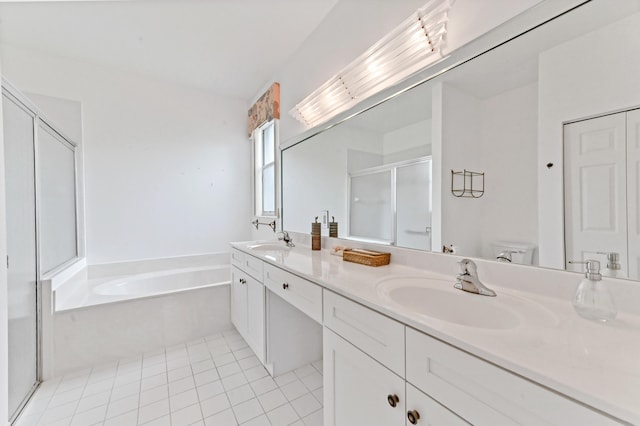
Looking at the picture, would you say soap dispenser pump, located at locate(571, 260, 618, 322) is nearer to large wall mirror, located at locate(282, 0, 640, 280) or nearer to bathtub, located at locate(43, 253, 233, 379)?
large wall mirror, located at locate(282, 0, 640, 280)

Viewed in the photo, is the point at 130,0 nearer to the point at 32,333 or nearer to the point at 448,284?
the point at 32,333

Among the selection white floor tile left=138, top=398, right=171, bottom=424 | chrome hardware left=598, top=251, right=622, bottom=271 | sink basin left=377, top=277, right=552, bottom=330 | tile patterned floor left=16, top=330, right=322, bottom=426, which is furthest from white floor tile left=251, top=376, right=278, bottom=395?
chrome hardware left=598, top=251, right=622, bottom=271

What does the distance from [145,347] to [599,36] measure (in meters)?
2.98

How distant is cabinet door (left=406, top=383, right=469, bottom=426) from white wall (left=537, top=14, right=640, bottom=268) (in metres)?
0.58

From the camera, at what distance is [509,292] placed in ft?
2.77

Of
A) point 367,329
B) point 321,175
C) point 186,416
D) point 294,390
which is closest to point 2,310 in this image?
point 186,416

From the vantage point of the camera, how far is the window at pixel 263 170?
9.65 ft

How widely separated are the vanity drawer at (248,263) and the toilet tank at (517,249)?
126cm

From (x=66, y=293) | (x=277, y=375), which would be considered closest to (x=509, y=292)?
(x=277, y=375)

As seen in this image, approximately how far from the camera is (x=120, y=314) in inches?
74.7

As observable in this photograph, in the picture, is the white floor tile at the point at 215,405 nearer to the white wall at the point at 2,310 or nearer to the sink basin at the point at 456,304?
the white wall at the point at 2,310

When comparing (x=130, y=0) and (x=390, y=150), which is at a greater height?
(x=130, y=0)

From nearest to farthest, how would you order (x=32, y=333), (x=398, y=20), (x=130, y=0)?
1. (x=398, y=20)
2. (x=32, y=333)
3. (x=130, y=0)

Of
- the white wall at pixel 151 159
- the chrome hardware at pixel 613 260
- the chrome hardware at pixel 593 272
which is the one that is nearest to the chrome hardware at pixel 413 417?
the chrome hardware at pixel 593 272
